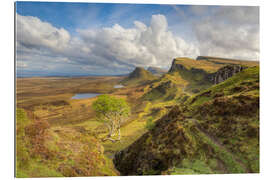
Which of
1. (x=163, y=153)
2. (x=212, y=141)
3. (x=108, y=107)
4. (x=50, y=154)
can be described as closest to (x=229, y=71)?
(x=212, y=141)

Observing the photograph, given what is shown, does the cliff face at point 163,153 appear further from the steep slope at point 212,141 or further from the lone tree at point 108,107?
the lone tree at point 108,107

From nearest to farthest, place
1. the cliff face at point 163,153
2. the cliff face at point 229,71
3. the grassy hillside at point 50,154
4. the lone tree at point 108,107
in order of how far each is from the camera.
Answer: the grassy hillside at point 50,154, the cliff face at point 163,153, the lone tree at point 108,107, the cliff face at point 229,71

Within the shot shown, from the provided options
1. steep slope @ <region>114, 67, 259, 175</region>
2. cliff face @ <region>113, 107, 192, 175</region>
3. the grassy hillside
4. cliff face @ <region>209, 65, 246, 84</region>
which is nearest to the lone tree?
the grassy hillside

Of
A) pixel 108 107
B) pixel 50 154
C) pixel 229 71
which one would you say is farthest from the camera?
pixel 229 71

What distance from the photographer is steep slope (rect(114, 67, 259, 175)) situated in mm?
8625

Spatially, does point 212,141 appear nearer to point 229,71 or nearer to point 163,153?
point 163,153

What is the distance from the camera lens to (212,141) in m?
9.39


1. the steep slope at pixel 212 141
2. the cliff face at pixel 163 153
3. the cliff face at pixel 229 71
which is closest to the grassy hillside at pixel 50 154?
the cliff face at pixel 163 153

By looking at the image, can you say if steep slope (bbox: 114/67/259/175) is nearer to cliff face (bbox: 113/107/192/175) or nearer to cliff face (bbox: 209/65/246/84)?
cliff face (bbox: 113/107/192/175)

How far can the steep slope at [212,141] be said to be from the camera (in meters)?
8.62

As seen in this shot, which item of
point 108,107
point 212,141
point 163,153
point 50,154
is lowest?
point 163,153
